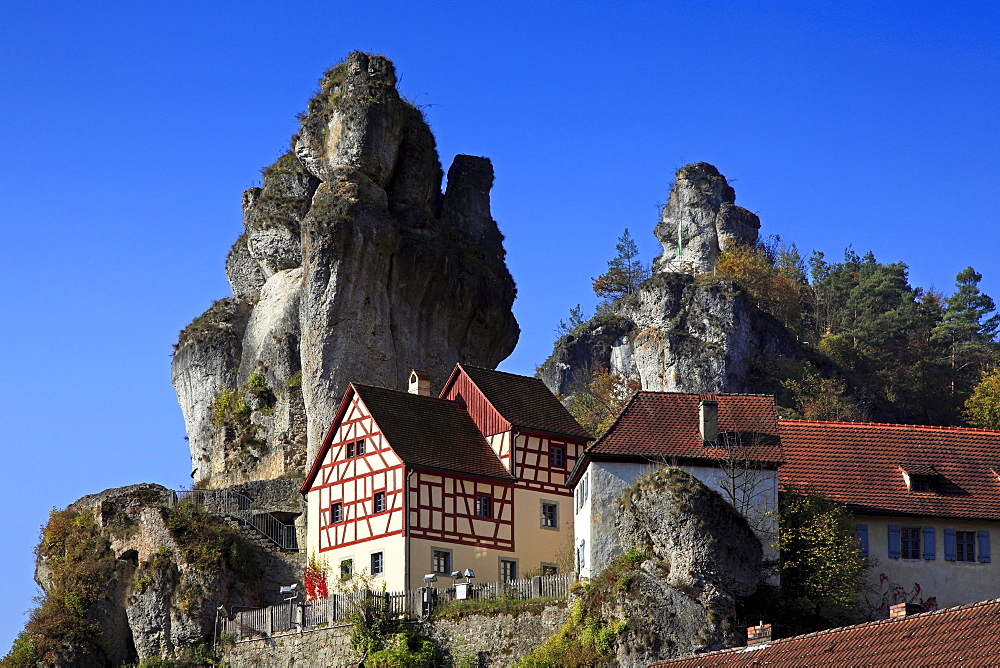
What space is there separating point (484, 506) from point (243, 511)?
29.5 ft

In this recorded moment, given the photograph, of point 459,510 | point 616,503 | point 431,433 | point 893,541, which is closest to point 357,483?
point 431,433

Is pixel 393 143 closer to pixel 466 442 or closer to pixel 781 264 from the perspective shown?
pixel 466 442

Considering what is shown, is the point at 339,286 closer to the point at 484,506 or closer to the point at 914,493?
the point at 484,506

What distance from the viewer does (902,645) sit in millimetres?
34000

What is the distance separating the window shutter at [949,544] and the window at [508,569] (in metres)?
13.2

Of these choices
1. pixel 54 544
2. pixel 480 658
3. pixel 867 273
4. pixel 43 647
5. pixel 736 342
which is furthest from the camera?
pixel 867 273

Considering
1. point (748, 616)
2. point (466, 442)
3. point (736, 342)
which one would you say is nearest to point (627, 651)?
point (748, 616)

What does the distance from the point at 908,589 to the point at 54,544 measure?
2816 cm

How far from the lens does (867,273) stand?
341ft

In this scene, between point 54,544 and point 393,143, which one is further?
point 393,143

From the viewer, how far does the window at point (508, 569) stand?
56.2 metres

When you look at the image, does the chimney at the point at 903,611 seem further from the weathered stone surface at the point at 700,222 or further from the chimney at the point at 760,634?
the weathered stone surface at the point at 700,222

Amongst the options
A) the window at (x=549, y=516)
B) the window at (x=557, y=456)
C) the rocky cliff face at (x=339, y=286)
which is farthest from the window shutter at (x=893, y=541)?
the rocky cliff face at (x=339, y=286)

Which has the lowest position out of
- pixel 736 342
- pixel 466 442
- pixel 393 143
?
pixel 466 442
